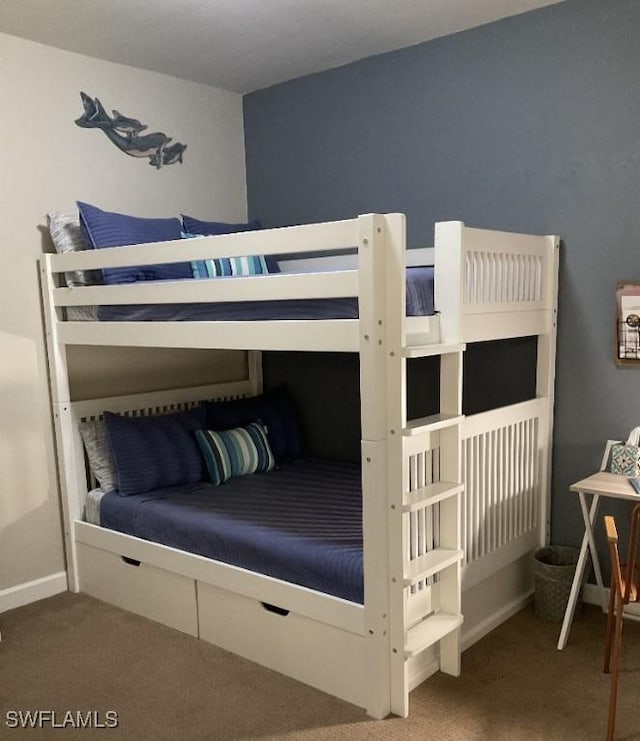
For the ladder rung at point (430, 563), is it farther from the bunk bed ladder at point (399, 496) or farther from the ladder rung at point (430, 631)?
the ladder rung at point (430, 631)

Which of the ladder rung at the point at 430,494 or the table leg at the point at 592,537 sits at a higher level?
the ladder rung at the point at 430,494

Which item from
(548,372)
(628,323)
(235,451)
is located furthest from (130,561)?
(628,323)

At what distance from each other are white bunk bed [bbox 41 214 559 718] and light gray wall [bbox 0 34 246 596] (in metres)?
0.10

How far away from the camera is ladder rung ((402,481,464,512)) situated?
203 centimetres

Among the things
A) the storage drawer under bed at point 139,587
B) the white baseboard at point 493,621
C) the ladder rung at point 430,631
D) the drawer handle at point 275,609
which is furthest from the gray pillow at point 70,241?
the white baseboard at point 493,621

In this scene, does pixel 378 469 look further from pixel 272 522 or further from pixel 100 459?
pixel 100 459

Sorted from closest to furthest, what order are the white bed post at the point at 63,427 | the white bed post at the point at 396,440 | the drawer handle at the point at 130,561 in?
the white bed post at the point at 396,440 → the drawer handle at the point at 130,561 → the white bed post at the point at 63,427

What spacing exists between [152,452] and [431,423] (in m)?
1.39

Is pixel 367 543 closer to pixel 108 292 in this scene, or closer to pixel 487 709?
pixel 487 709

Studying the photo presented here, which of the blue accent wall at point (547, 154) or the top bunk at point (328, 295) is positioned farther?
the blue accent wall at point (547, 154)

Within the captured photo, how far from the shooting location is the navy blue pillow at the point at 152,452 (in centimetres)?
293

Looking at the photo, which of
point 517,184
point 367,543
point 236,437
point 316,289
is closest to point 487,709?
point 367,543

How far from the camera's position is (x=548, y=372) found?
2.79m

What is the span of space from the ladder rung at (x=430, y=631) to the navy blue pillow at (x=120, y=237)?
5.34ft
